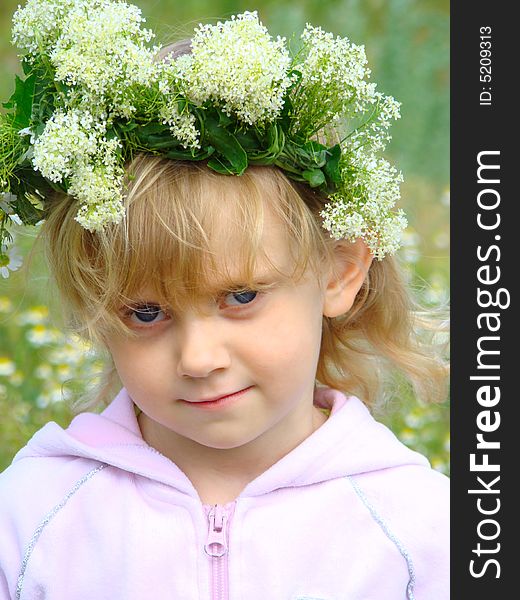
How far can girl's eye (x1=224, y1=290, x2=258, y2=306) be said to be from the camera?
2.40 metres

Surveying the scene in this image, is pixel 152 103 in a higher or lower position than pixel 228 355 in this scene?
higher

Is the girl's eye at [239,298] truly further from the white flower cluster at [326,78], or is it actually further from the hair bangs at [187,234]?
the white flower cluster at [326,78]

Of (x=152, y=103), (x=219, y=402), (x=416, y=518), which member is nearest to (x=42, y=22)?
(x=152, y=103)

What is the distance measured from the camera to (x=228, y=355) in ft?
7.84

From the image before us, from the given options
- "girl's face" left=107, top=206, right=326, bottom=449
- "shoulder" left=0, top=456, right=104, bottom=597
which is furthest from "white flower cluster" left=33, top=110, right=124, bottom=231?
"shoulder" left=0, top=456, right=104, bottom=597

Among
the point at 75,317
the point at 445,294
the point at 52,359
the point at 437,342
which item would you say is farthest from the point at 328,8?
the point at 75,317

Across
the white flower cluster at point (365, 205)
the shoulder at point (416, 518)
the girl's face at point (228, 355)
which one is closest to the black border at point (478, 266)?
the shoulder at point (416, 518)

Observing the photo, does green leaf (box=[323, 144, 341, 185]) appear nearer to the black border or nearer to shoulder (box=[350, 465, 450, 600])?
the black border

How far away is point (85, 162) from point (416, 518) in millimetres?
1197

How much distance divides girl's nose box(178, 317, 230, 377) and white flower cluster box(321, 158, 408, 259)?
1.27 ft

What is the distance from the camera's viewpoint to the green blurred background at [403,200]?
4.00 m

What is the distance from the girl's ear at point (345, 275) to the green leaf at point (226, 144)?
43 cm

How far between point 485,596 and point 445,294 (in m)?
2.15

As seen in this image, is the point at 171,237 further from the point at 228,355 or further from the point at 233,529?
the point at 233,529
